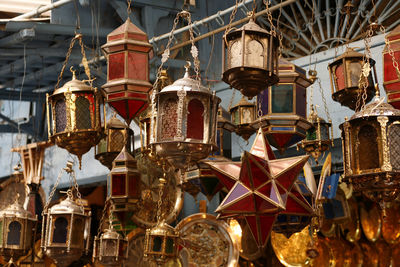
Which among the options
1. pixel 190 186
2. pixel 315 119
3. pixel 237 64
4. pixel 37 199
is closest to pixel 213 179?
pixel 190 186

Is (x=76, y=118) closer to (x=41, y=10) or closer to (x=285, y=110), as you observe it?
(x=285, y=110)

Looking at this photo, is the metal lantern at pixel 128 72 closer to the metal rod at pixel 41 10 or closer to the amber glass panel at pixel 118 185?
the amber glass panel at pixel 118 185

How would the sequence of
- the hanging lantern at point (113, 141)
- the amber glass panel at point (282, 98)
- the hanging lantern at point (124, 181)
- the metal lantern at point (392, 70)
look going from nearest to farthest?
the metal lantern at point (392, 70) → the amber glass panel at point (282, 98) → the hanging lantern at point (124, 181) → the hanging lantern at point (113, 141)

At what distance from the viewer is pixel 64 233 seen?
21.4 feet

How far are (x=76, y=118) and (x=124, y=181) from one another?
115 centimetres

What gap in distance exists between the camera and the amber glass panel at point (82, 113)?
5590mm

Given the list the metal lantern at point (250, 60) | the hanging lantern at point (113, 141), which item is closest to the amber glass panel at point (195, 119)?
the metal lantern at point (250, 60)

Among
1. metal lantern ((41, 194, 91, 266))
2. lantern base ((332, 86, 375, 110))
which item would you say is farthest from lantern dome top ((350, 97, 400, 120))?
metal lantern ((41, 194, 91, 266))

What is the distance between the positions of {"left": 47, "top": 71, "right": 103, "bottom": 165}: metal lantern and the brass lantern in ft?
4.96

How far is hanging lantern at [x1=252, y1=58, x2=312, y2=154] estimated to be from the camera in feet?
18.5

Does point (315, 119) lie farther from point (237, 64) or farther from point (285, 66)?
point (237, 64)

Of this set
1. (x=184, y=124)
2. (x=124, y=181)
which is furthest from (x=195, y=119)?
(x=124, y=181)

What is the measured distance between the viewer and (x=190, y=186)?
6.69 m

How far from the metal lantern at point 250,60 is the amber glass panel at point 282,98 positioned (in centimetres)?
92
